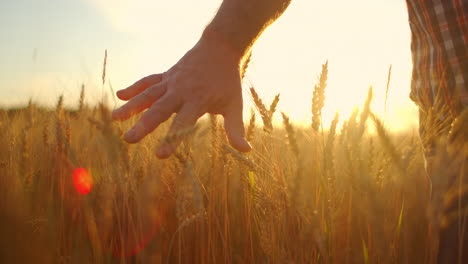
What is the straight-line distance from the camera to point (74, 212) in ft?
4.02

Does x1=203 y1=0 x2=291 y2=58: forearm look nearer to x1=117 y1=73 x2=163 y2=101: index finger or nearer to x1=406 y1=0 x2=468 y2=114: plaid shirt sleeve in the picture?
x1=117 y1=73 x2=163 y2=101: index finger

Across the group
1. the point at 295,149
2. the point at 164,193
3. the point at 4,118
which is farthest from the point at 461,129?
the point at 4,118

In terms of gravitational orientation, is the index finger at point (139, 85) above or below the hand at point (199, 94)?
above

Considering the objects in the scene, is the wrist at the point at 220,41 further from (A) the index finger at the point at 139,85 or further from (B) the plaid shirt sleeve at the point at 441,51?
(B) the plaid shirt sleeve at the point at 441,51

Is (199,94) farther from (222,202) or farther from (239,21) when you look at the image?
(222,202)

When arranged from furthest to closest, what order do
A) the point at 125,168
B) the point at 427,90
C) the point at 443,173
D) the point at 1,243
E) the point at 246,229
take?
the point at 246,229 → the point at 427,90 → the point at 1,243 → the point at 125,168 → the point at 443,173

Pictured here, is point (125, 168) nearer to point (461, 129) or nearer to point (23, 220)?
point (23, 220)

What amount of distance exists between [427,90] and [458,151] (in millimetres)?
351

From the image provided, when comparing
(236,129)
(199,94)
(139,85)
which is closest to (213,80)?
(199,94)

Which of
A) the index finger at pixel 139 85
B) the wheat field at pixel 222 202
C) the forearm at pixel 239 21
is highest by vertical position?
the forearm at pixel 239 21

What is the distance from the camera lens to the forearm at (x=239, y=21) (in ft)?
3.92

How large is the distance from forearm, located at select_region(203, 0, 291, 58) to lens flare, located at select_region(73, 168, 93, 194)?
689 mm

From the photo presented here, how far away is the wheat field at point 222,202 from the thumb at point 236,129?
57mm

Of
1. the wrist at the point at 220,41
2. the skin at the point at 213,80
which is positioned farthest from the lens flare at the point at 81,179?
the wrist at the point at 220,41
